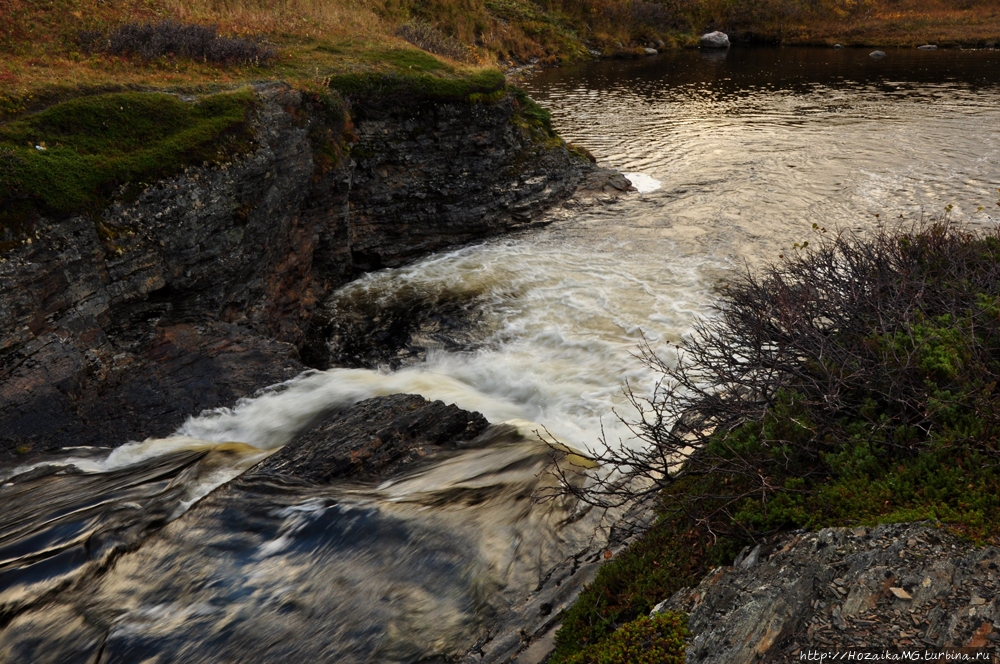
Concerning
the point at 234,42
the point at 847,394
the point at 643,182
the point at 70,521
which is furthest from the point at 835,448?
the point at 643,182

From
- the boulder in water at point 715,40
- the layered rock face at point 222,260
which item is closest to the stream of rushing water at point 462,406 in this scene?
the layered rock face at point 222,260

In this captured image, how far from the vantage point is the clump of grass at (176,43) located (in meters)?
14.9

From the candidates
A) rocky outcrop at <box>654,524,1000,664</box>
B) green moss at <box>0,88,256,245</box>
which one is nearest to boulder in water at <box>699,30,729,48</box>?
green moss at <box>0,88,256,245</box>

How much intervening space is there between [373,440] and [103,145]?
791 centimetres

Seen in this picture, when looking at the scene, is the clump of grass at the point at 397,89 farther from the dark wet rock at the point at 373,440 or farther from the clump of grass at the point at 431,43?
the dark wet rock at the point at 373,440

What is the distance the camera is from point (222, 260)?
12.3 metres

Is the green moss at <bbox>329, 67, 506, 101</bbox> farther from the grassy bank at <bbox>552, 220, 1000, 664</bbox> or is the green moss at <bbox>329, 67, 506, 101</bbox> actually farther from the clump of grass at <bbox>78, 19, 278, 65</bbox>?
the grassy bank at <bbox>552, 220, 1000, 664</bbox>

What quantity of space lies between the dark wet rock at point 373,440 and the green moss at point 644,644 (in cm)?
409

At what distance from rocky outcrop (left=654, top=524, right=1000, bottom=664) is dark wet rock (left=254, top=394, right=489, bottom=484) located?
4.59 metres

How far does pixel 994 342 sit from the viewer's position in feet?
20.3

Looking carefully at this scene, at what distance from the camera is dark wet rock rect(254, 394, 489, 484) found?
8.06 metres

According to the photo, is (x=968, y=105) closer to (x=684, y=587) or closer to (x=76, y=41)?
(x=684, y=587)

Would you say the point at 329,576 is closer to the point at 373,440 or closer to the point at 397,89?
the point at 373,440

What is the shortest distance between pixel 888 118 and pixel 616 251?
19068 millimetres
